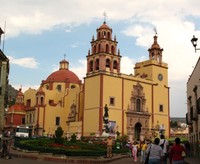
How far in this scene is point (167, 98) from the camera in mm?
62562

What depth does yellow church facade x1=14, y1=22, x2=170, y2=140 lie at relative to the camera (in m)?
53.7

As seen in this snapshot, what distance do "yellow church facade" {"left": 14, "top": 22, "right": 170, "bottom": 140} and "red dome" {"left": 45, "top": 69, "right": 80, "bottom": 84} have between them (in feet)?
11.6

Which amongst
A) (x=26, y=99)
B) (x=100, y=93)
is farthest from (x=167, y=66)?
(x=26, y=99)

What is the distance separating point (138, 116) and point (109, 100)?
6679 mm

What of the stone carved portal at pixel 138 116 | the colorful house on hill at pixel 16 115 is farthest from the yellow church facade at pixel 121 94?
the colorful house on hill at pixel 16 115

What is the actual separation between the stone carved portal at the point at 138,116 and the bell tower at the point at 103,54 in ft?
16.9

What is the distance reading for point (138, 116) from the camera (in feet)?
188

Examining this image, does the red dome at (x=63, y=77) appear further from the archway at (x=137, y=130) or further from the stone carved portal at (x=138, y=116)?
the archway at (x=137, y=130)

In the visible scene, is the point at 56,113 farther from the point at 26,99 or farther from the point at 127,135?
the point at 127,135

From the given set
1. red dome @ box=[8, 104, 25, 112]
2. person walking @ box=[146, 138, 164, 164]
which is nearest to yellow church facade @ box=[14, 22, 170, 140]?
red dome @ box=[8, 104, 25, 112]

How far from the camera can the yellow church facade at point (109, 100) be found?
53656mm

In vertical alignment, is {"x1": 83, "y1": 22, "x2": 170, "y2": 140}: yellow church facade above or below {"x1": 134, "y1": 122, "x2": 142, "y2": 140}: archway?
above

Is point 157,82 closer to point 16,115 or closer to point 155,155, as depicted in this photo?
point 16,115

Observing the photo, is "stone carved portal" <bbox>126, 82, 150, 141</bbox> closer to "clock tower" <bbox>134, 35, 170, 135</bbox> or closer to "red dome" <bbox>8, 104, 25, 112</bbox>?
"clock tower" <bbox>134, 35, 170, 135</bbox>
